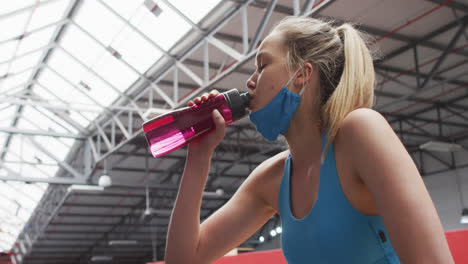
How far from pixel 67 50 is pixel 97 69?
2.52 feet

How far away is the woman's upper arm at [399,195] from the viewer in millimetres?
641

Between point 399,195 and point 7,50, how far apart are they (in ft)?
31.6

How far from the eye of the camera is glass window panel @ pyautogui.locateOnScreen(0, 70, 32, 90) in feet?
34.8

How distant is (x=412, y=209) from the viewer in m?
0.65

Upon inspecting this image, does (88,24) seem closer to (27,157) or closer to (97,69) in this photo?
(97,69)

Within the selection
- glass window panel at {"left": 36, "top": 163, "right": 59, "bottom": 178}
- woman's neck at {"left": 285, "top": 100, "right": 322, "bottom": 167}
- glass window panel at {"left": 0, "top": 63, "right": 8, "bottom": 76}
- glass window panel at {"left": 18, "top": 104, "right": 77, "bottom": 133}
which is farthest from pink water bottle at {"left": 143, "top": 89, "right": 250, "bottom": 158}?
glass window panel at {"left": 36, "top": 163, "right": 59, "bottom": 178}

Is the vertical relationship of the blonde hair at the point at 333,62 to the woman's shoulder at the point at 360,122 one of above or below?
above

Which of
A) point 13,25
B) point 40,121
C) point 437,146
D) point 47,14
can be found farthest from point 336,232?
point 40,121

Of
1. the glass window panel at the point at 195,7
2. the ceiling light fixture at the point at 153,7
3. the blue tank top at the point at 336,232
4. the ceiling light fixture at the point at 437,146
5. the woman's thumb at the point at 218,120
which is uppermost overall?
the ceiling light fixture at the point at 153,7

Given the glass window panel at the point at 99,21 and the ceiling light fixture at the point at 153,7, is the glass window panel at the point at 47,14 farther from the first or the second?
the ceiling light fixture at the point at 153,7

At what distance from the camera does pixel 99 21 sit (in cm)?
851

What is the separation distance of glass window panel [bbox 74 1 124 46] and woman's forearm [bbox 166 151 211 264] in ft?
25.0

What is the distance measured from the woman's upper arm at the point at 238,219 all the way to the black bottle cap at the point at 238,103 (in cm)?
14

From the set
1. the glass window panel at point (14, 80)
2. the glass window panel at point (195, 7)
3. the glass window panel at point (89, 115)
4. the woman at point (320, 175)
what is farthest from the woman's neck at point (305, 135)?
the glass window panel at point (89, 115)
